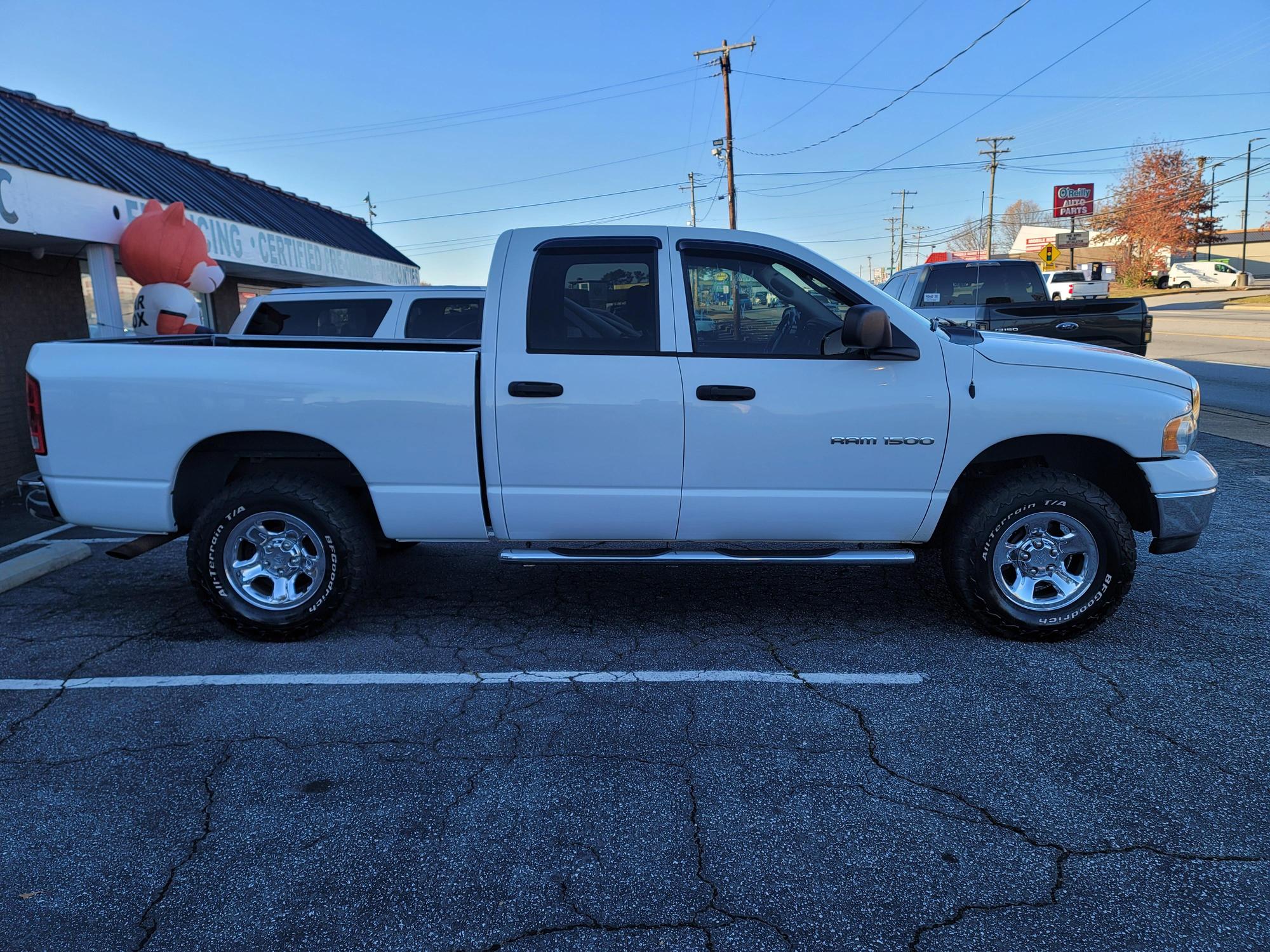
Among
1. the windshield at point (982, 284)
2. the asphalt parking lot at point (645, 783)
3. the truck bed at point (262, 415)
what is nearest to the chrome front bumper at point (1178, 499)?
the asphalt parking lot at point (645, 783)

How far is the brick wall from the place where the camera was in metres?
9.69

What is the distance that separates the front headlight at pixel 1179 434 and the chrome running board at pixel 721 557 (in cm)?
135

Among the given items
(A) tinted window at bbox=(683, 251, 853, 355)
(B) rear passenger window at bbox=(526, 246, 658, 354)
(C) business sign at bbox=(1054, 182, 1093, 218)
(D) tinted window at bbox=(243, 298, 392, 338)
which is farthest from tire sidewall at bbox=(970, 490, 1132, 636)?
(C) business sign at bbox=(1054, 182, 1093, 218)

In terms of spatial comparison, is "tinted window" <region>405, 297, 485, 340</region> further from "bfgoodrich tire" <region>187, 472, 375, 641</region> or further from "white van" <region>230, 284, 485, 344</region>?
"bfgoodrich tire" <region>187, 472, 375, 641</region>

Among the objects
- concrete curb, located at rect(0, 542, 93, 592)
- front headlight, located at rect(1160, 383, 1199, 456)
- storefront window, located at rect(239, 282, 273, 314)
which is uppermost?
storefront window, located at rect(239, 282, 273, 314)

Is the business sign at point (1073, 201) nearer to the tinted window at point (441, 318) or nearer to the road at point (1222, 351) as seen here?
the road at point (1222, 351)

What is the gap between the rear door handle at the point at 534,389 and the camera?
4.35 metres

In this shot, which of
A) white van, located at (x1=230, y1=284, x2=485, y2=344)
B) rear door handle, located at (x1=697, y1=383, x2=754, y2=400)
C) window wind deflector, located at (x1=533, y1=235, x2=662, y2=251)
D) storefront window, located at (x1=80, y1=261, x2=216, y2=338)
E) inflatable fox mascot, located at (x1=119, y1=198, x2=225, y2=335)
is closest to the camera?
rear door handle, located at (x1=697, y1=383, x2=754, y2=400)

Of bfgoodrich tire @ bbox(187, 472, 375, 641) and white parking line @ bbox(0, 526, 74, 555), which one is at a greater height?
bfgoodrich tire @ bbox(187, 472, 375, 641)

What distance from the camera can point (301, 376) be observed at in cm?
446

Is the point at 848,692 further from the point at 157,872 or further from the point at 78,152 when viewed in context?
the point at 78,152

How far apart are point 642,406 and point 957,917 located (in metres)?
2.61

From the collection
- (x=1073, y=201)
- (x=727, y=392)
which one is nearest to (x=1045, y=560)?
(x=727, y=392)

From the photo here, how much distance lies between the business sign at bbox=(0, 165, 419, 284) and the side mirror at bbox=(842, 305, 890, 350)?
793cm
